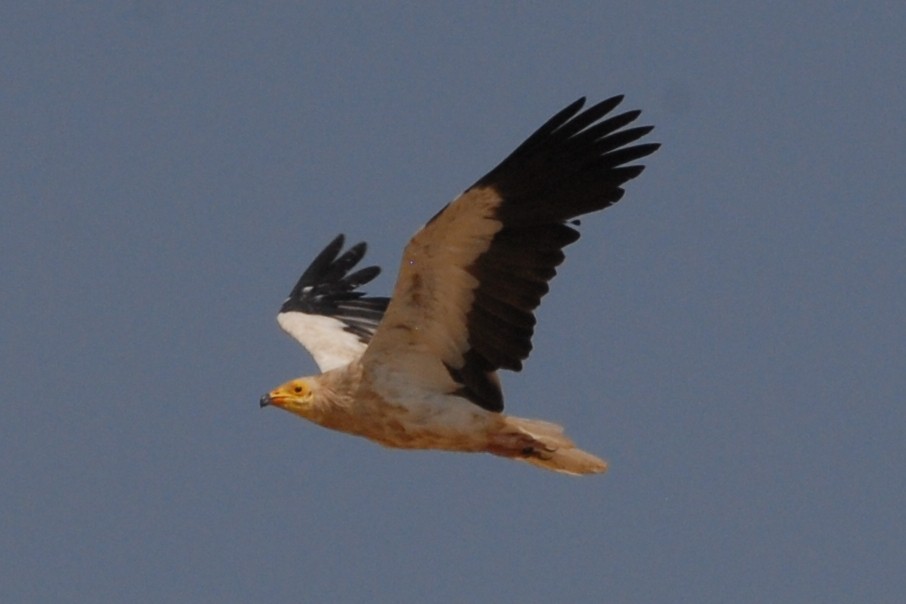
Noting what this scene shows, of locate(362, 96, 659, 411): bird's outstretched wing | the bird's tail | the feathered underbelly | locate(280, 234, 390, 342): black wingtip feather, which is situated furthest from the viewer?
locate(280, 234, 390, 342): black wingtip feather

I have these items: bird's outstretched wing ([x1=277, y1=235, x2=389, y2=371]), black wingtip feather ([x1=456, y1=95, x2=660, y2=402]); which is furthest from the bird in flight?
bird's outstretched wing ([x1=277, y1=235, x2=389, y2=371])

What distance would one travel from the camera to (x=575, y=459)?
12.3 metres

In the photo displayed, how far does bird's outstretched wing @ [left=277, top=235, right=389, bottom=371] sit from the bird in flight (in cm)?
167

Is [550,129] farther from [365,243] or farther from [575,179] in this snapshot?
[365,243]

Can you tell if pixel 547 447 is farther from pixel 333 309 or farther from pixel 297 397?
pixel 333 309

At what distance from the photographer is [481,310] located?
1220 cm

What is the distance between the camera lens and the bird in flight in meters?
11.9

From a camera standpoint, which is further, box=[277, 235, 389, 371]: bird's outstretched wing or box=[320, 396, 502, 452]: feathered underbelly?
box=[277, 235, 389, 371]: bird's outstretched wing

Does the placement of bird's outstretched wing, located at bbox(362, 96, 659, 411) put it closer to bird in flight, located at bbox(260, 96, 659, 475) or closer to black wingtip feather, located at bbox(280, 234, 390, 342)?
bird in flight, located at bbox(260, 96, 659, 475)

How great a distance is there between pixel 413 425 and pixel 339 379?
0.60 meters

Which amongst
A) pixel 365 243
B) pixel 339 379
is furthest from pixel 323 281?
pixel 339 379

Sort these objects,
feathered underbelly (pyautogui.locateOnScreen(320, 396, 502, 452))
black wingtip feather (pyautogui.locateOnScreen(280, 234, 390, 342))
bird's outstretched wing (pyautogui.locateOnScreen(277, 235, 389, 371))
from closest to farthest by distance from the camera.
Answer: feathered underbelly (pyautogui.locateOnScreen(320, 396, 502, 452))
bird's outstretched wing (pyautogui.locateOnScreen(277, 235, 389, 371))
black wingtip feather (pyautogui.locateOnScreen(280, 234, 390, 342))

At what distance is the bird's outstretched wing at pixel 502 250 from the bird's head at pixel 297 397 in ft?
1.48

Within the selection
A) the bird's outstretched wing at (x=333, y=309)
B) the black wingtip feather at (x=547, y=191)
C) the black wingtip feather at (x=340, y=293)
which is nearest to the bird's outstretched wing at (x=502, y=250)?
the black wingtip feather at (x=547, y=191)
